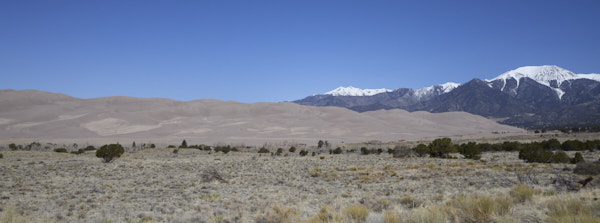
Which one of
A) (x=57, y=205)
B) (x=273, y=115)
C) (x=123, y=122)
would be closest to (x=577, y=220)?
(x=57, y=205)

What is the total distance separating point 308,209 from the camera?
937 cm

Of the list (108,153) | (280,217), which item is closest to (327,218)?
(280,217)

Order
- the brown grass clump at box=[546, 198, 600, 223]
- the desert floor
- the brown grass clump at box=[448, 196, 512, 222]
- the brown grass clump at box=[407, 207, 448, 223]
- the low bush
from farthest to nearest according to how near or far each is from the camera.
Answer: the low bush → the desert floor → the brown grass clump at box=[448, 196, 512, 222] → the brown grass clump at box=[407, 207, 448, 223] → the brown grass clump at box=[546, 198, 600, 223]

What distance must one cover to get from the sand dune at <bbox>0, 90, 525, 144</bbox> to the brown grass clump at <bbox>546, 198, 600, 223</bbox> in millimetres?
64667

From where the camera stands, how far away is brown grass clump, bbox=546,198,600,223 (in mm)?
Answer: 5430

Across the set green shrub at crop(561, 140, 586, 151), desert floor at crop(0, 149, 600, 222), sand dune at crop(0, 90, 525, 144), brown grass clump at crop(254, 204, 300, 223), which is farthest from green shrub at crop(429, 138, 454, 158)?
sand dune at crop(0, 90, 525, 144)

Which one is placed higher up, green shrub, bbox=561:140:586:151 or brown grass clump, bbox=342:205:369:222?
green shrub, bbox=561:140:586:151

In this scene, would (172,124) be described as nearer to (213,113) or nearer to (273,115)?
(213,113)

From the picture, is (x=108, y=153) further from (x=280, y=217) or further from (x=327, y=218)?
(x=327, y=218)

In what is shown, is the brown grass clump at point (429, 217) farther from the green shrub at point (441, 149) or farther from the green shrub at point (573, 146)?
the green shrub at point (573, 146)

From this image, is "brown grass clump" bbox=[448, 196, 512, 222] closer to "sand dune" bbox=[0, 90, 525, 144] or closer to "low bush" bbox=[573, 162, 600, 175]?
"low bush" bbox=[573, 162, 600, 175]

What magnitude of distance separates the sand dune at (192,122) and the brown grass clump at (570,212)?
64667 mm

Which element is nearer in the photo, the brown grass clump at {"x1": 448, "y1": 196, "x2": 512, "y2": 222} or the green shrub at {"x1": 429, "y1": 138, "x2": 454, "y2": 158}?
the brown grass clump at {"x1": 448, "y1": 196, "x2": 512, "y2": 222}

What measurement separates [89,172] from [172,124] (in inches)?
2969
